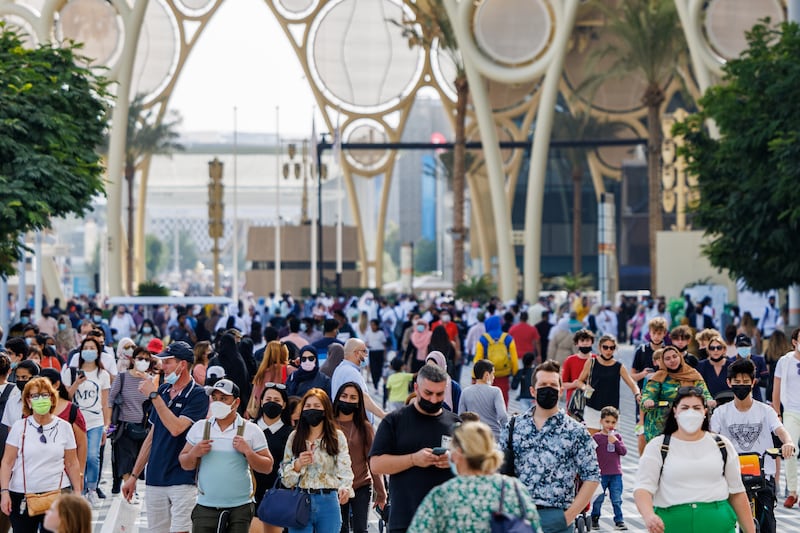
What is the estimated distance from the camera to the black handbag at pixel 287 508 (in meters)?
8.47

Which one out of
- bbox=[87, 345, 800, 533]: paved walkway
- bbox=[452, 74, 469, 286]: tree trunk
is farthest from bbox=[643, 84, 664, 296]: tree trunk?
bbox=[87, 345, 800, 533]: paved walkway

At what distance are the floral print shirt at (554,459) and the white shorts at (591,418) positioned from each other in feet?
18.6

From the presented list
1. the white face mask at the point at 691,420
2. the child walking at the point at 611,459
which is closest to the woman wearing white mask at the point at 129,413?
the child walking at the point at 611,459

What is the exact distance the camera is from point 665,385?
11.4m

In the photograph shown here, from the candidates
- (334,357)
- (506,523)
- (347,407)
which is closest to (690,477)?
(506,523)

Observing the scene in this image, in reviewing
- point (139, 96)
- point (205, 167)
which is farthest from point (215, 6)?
point (205, 167)

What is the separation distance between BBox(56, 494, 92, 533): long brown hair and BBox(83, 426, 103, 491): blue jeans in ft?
25.8

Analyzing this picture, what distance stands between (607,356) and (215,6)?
5927 cm

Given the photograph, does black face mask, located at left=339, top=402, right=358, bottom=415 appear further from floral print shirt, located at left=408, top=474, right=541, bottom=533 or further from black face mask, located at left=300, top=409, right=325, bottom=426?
floral print shirt, located at left=408, top=474, right=541, bottom=533

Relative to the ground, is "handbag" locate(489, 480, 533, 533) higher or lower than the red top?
lower

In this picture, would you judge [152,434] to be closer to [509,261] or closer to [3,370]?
[3,370]

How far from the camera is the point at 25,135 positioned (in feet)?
65.8

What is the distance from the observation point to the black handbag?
8.47 metres

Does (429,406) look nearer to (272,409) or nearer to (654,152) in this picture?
(272,409)
